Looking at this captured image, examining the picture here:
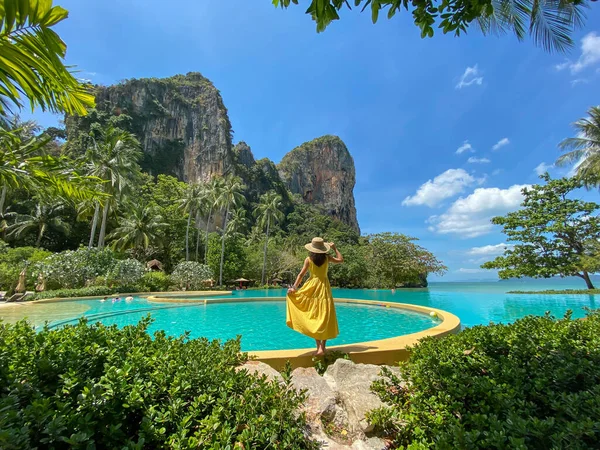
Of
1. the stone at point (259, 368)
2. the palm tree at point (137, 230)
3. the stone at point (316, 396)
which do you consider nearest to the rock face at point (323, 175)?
the palm tree at point (137, 230)

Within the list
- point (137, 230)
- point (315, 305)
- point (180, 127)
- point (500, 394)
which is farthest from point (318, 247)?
point (180, 127)

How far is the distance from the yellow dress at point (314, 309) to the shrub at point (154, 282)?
56.8 feet

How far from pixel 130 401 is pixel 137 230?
26.0 meters

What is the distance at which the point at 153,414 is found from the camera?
1.45 m

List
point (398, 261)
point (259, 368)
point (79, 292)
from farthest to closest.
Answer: point (398, 261)
point (79, 292)
point (259, 368)

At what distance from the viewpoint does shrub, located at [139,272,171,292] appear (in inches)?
702

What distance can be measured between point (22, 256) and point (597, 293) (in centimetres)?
3397

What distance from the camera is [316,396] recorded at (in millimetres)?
2201

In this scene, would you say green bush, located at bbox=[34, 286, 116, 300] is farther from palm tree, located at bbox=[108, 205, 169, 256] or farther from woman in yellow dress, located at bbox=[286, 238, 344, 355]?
woman in yellow dress, located at bbox=[286, 238, 344, 355]

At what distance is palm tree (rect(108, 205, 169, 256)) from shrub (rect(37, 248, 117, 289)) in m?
7.12

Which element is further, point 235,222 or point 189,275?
point 235,222

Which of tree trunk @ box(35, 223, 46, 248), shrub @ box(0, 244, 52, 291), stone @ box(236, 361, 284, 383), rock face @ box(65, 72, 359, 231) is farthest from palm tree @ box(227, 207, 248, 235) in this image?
stone @ box(236, 361, 284, 383)

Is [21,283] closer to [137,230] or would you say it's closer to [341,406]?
[137,230]

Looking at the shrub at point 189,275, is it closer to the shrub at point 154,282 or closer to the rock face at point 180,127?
the shrub at point 154,282
